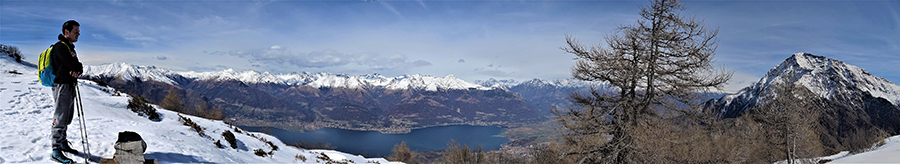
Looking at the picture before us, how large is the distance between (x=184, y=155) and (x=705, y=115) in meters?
12.1

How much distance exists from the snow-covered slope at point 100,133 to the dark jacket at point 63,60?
0.70 m

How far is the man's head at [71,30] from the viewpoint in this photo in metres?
4.61

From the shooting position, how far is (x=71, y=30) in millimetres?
4672

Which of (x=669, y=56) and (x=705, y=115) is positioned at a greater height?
(x=669, y=56)

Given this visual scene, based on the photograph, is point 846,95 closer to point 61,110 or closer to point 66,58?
point 66,58

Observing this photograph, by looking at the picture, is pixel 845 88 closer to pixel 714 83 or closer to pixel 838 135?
pixel 838 135

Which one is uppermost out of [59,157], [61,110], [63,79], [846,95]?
[846,95]

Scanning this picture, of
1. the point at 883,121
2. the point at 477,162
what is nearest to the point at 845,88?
the point at 883,121

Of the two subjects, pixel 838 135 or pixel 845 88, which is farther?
pixel 845 88

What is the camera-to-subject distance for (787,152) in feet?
48.3

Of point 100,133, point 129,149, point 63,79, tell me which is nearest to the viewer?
point 63,79

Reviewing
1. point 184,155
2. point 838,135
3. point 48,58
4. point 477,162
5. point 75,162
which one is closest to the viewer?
point 48,58

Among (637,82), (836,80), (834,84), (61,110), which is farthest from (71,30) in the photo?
(836,80)

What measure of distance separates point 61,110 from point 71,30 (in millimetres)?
1186
